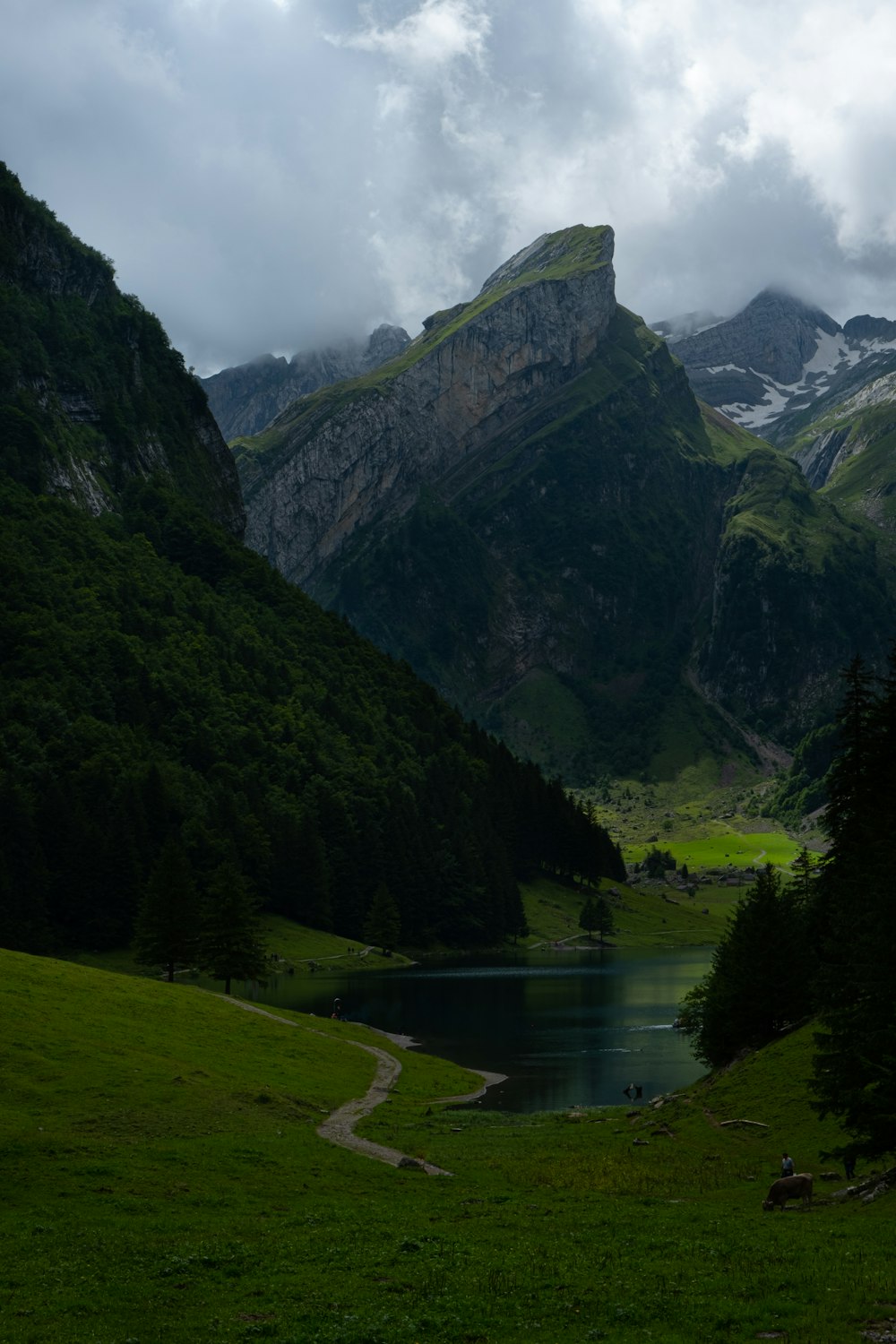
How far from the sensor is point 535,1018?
131 meters

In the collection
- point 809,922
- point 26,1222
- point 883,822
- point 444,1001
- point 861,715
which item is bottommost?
point 444,1001

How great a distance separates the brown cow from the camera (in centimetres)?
3991

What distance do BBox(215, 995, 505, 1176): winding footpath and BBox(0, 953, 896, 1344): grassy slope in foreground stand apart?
1.28m

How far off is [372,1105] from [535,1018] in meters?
62.1

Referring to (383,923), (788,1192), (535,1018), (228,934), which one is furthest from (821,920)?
(383,923)

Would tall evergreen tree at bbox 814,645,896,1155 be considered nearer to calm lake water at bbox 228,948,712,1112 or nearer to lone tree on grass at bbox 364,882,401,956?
calm lake water at bbox 228,948,712,1112

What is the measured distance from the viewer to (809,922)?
7819 centimetres

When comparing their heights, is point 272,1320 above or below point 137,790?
below

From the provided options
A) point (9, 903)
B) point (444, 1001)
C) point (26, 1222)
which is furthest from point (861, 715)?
point (9, 903)

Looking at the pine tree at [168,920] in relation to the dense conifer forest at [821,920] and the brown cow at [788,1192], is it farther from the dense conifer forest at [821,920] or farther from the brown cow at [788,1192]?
the brown cow at [788,1192]

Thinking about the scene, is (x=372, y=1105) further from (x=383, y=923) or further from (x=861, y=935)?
(x=383, y=923)

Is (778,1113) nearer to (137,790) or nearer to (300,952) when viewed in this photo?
(300,952)

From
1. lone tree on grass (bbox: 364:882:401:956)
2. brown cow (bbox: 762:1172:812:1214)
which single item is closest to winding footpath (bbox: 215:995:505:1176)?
brown cow (bbox: 762:1172:812:1214)

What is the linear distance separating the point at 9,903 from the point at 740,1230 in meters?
122
